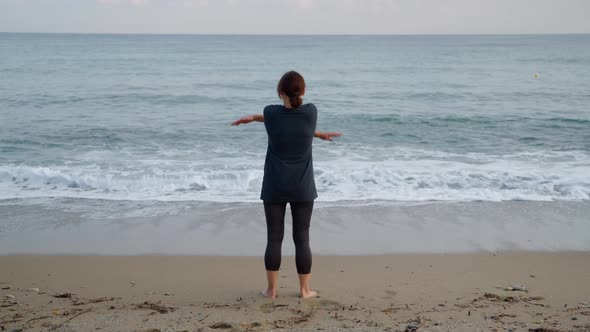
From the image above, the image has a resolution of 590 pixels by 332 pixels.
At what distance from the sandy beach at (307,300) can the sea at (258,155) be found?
450 mm

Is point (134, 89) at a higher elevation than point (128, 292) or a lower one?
higher

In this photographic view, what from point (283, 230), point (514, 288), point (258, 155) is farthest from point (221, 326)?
point (258, 155)

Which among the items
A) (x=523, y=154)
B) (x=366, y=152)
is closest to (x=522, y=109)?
(x=523, y=154)

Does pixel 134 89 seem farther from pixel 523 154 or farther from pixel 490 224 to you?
pixel 490 224

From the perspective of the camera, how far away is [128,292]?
464 centimetres

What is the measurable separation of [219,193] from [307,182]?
476cm

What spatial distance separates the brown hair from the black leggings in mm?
743

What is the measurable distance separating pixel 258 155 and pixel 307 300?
7920 mm

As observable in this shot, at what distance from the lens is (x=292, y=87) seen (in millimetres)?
3816

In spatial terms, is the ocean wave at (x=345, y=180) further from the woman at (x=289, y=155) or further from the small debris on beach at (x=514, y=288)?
the woman at (x=289, y=155)

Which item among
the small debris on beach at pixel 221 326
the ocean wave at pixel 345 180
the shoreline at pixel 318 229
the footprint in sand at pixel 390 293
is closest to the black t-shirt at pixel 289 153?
the small debris on beach at pixel 221 326

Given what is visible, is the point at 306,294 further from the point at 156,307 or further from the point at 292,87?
the point at 292,87

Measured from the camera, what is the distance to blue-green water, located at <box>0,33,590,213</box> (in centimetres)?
898

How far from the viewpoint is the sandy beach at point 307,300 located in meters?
3.74
